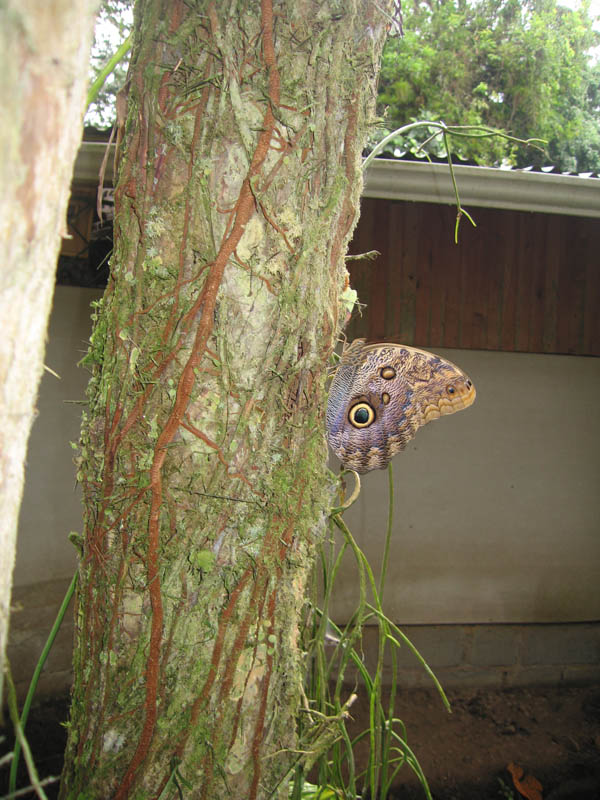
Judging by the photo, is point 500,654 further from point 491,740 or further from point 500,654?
point 491,740

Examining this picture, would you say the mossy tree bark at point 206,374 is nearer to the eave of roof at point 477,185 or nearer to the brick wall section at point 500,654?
the eave of roof at point 477,185

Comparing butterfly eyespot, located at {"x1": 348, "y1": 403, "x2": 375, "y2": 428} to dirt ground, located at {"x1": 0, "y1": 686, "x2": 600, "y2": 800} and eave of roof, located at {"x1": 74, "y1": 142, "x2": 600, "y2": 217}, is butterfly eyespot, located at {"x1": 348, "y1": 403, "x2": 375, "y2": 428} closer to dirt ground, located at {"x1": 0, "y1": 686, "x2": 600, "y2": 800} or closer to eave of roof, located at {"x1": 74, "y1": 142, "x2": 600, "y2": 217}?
eave of roof, located at {"x1": 74, "y1": 142, "x2": 600, "y2": 217}

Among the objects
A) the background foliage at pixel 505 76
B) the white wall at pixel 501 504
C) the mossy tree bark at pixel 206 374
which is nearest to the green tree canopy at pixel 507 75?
the background foliage at pixel 505 76

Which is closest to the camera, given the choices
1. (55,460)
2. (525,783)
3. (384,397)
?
(384,397)

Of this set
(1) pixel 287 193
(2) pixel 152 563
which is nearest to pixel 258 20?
(1) pixel 287 193

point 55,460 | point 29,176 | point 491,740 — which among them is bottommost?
point 491,740

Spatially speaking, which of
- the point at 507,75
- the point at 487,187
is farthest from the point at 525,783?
the point at 507,75

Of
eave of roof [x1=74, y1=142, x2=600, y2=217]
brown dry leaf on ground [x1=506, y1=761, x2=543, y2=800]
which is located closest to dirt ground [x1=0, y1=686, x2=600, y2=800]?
brown dry leaf on ground [x1=506, y1=761, x2=543, y2=800]
